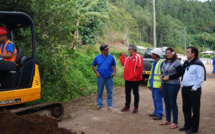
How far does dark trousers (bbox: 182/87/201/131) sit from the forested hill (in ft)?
249

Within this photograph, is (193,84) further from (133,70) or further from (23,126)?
(23,126)

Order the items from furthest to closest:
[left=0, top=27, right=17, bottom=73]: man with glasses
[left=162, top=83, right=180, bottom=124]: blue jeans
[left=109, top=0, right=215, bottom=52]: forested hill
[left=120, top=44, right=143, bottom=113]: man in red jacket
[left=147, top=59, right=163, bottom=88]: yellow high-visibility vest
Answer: [left=109, top=0, right=215, bottom=52]: forested hill
[left=120, top=44, right=143, bottom=113]: man in red jacket
[left=147, top=59, right=163, bottom=88]: yellow high-visibility vest
[left=162, top=83, right=180, bottom=124]: blue jeans
[left=0, top=27, right=17, bottom=73]: man with glasses

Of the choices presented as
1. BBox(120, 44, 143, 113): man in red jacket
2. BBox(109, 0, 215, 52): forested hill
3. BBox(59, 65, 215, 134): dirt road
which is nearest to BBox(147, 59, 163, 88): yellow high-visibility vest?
BBox(120, 44, 143, 113): man in red jacket

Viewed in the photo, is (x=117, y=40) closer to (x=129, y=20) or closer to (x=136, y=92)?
(x=129, y=20)

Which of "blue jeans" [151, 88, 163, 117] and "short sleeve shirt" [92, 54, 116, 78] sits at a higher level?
"short sleeve shirt" [92, 54, 116, 78]

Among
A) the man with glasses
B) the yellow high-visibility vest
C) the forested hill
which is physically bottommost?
the yellow high-visibility vest

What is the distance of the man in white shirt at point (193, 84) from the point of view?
576 cm

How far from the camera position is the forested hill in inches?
3744

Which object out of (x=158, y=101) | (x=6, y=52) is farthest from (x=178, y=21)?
(x=6, y=52)

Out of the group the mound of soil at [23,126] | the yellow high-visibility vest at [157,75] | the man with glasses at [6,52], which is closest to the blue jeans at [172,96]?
the yellow high-visibility vest at [157,75]

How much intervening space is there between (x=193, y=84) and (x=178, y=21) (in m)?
123

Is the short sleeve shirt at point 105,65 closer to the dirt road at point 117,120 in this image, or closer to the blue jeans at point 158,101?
the dirt road at point 117,120

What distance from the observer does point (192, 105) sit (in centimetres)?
586

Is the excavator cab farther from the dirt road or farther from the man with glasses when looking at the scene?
the dirt road
